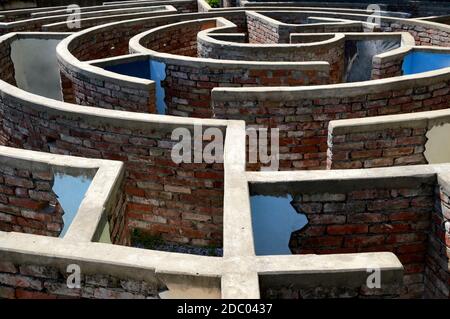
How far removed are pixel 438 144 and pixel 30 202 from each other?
3.70 metres

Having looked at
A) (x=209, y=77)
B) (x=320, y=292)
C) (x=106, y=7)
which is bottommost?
(x=320, y=292)

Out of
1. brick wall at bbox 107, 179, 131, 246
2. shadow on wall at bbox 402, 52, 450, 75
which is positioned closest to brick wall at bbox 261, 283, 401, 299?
brick wall at bbox 107, 179, 131, 246

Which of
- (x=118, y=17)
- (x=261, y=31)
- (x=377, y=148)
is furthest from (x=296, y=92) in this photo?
(x=118, y=17)

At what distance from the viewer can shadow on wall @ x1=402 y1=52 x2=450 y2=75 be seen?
715 cm

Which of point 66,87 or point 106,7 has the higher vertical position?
point 106,7

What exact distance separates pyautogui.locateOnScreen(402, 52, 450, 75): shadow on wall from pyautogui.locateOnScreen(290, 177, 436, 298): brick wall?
4.31 meters

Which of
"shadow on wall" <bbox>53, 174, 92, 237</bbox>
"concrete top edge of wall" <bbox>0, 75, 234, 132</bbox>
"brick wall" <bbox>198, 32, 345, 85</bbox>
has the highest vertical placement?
"brick wall" <bbox>198, 32, 345, 85</bbox>

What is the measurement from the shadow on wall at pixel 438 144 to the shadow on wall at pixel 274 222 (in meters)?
1.93

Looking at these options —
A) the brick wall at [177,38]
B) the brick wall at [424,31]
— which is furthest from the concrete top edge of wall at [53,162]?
the brick wall at [424,31]

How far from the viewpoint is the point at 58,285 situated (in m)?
2.65

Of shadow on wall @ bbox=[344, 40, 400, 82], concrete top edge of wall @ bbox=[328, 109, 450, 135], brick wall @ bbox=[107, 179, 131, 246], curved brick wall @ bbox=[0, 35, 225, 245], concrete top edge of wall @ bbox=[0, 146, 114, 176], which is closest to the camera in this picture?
brick wall @ bbox=[107, 179, 131, 246]

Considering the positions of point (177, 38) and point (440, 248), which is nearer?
point (440, 248)

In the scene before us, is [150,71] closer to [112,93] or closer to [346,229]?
[112,93]

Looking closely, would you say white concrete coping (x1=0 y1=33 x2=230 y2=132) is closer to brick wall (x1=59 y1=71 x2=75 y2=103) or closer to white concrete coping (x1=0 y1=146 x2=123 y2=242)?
white concrete coping (x1=0 y1=146 x2=123 y2=242)
